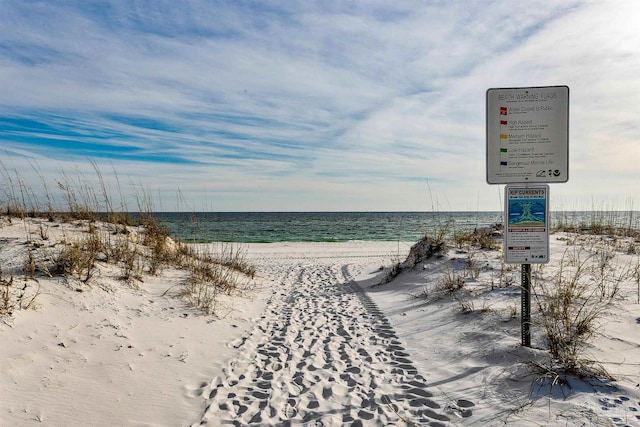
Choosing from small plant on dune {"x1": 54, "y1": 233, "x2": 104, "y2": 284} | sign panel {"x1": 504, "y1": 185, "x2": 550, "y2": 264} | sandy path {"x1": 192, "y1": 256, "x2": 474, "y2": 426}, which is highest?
sign panel {"x1": 504, "y1": 185, "x2": 550, "y2": 264}

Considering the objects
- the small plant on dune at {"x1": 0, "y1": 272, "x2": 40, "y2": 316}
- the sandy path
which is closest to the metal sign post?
the sandy path

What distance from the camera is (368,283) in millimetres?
9500

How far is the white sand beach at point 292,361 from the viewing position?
9.66 ft

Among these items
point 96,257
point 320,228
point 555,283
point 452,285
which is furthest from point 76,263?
point 320,228

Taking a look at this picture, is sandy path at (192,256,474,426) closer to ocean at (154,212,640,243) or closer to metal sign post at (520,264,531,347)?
metal sign post at (520,264,531,347)

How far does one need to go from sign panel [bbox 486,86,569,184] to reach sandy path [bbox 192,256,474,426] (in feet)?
7.24

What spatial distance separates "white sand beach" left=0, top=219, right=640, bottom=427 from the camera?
9.66 feet

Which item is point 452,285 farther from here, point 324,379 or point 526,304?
point 324,379

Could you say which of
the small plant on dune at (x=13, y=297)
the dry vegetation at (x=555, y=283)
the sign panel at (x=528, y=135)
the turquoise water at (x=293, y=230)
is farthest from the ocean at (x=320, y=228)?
the sign panel at (x=528, y=135)

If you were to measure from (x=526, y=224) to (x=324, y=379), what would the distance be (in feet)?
8.42

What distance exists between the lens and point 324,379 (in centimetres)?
370

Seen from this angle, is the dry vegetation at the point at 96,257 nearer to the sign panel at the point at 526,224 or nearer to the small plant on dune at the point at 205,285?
the small plant on dune at the point at 205,285

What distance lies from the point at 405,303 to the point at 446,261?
210 cm

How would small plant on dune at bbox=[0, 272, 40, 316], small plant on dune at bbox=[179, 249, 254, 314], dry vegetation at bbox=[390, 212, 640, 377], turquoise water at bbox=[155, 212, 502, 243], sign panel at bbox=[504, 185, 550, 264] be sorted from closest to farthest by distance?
dry vegetation at bbox=[390, 212, 640, 377], sign panel at bbox=[504, 185, 550, 264], small plant on dune at bbox=[0, 272, 40, 316], small plant on dune at bbox=[179, 249, 254, 314], turquoise water at bbox=[155, 212, 502, 243]
